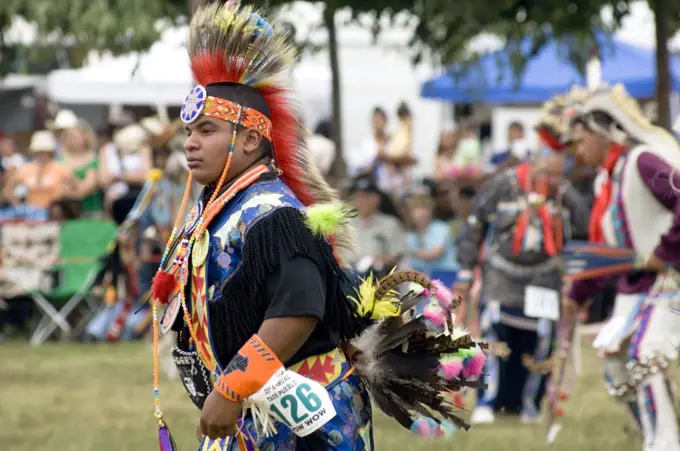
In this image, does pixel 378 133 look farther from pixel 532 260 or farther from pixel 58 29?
pixel 532 260

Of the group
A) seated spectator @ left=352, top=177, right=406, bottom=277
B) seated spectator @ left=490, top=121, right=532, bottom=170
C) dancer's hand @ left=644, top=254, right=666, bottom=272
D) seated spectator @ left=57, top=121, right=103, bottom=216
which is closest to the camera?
dancer's hand @ left=644, top=254, right=666, bottom=272

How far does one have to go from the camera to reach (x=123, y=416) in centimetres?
936

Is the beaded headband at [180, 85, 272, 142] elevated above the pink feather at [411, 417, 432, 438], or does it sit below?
above

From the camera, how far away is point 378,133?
1603 cm

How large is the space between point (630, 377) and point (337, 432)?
321 cm

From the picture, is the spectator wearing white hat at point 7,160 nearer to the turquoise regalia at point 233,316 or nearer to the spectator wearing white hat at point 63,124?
the spectator wearing white hat at point 63,124

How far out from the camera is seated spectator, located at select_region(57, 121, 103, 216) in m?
15.0

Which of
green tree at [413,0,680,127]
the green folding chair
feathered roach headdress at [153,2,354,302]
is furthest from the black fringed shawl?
the green folding chair

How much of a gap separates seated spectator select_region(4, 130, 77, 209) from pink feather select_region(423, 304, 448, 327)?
1050 centimetres

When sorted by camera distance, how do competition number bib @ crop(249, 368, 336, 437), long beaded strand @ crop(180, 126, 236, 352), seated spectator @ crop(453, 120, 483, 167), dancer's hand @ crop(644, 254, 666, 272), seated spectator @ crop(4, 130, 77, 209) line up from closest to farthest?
1. competition number bib @ crop(249, 368, 336, 437)
2. long beaded strand @ crop(180, 126, 236, 352)
3. dancer's hand @ crop(644, 254, 666, 272)
4. seated spectator @ crop(4, 130, 77, 209)
5. seated spectator @ crop(453, 120, 483, 167)

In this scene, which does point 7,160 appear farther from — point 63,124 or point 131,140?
point 131,140

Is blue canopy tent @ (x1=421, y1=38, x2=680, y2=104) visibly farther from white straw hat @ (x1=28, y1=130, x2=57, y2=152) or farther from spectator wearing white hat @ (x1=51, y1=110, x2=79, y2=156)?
white straw hat @ (x1=28, y1=130, x2=57, y2=152)

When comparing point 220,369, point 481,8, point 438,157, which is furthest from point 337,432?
point 438,157

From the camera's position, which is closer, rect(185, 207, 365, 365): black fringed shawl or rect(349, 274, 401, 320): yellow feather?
rect(185, 207, 365, 365): black fringed shawl
